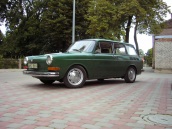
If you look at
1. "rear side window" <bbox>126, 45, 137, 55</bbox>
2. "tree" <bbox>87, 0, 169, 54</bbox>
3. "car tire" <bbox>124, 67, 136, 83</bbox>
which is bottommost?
"car tire" <bbox>124, 67, 136, 83</bbox>

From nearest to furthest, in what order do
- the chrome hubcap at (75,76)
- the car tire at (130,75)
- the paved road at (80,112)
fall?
1. the paved road at (80,112)
2. the chrome hubcap at (75,76)
3. the car tire at (130,75)

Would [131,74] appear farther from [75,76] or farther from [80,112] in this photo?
[80,112]

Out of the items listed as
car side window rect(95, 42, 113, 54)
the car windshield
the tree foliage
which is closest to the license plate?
the car windshield

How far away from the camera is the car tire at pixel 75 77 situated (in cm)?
759

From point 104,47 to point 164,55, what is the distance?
1499 centimetres

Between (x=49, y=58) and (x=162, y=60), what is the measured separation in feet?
56.5

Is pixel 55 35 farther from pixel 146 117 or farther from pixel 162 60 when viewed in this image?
pixel 146 117

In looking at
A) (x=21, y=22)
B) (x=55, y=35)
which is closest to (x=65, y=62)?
(x=55, y=35)

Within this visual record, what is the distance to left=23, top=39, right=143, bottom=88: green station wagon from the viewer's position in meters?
7.31

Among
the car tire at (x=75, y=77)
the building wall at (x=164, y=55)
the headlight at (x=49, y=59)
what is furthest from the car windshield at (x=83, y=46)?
the building wall at (x=164, y=55)

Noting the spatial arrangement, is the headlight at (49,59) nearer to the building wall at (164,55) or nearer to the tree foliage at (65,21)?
the tree foliage at (65,21)

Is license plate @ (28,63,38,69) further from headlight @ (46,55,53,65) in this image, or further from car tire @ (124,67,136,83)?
car tire @ (124,67,136,83)

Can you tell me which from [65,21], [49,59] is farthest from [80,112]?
[65,21]

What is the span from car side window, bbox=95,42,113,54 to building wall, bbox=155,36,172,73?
47.8 feet
